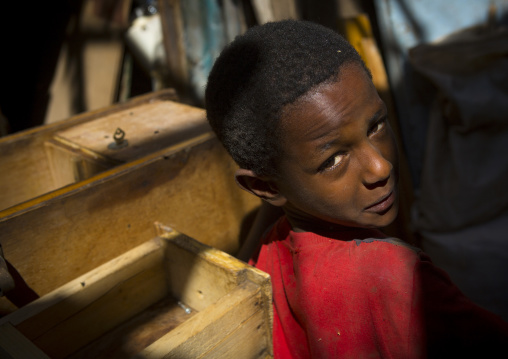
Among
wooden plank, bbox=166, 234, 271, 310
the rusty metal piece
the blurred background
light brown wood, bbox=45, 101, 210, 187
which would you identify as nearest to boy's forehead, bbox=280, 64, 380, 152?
wooden plank, bbox=166, 234, 271, 310

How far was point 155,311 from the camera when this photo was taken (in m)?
1.50

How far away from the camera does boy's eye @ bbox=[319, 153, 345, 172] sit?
110 centimetres

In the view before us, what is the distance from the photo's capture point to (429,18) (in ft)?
9.63

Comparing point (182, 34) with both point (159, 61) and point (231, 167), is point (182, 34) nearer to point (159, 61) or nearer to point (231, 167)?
point (159, 61)

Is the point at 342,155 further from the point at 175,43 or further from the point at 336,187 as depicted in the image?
the point at 175,43

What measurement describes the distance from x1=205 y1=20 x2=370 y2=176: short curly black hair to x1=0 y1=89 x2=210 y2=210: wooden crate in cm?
61

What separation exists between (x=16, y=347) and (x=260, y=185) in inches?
26.5

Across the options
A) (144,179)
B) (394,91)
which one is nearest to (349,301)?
(144,179)

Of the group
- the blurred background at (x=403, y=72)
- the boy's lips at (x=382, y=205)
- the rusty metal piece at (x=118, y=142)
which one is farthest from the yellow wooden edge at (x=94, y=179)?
the blurred background at (x=403, y=72)

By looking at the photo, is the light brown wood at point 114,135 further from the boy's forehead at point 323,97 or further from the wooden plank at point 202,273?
the boy's forehead at point 323,97

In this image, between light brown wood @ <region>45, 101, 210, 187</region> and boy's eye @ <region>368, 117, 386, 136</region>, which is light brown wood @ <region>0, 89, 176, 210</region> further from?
boy's eye @ <region>368, 117, 386, 136</region>

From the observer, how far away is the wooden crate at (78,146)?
1771 millimetres

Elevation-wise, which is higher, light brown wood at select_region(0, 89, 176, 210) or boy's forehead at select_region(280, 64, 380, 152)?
boy's forehead at select_region(280, 64, 380, 152)

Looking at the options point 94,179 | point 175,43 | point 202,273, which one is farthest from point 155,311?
point 175,43
